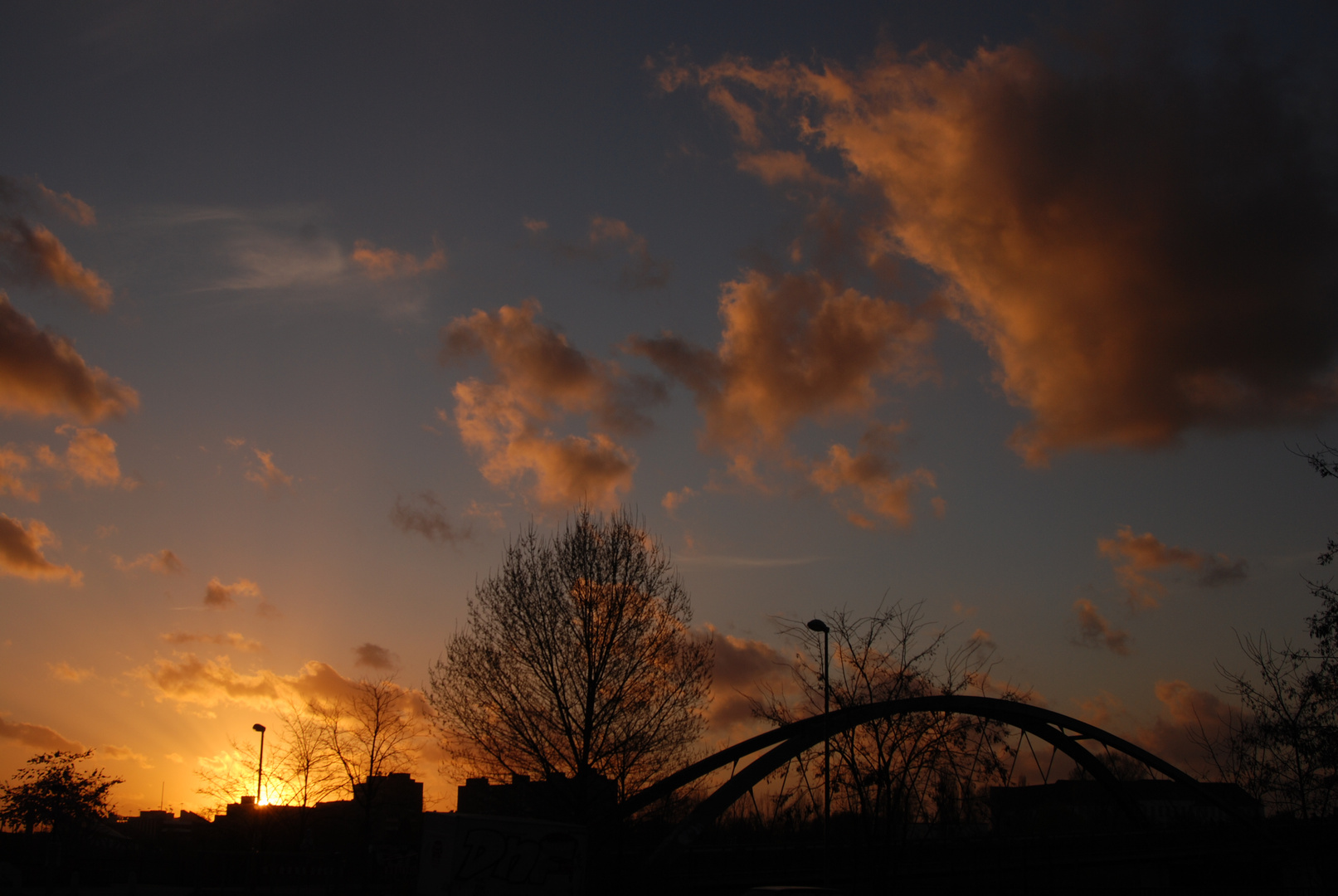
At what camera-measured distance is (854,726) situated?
23.2 meters

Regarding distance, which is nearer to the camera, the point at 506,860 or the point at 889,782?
the point at 889,782

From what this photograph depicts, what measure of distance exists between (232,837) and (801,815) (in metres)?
54.4

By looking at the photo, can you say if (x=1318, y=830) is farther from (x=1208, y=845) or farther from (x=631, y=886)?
(x=1208, y=845)

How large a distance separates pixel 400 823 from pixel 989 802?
1720 centimetres

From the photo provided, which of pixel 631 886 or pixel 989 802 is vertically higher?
pixel 989 802

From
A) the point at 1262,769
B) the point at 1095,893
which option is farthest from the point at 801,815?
the point at 1262,769

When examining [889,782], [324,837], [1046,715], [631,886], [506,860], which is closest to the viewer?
[889,782]

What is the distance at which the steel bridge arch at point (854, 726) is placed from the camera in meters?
31.1

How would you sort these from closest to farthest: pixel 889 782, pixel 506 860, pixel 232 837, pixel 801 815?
1. pixel 889 782
2. pixel 506 860
3. pixel 801 815
4. pixel 232 837

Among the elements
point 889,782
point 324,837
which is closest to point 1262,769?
point 889,782

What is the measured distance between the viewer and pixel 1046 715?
51.6m

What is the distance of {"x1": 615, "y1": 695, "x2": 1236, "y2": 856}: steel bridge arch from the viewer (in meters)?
31.1

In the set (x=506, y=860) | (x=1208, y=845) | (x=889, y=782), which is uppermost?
(x=889, y=782)

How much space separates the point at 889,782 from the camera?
67.8ft
